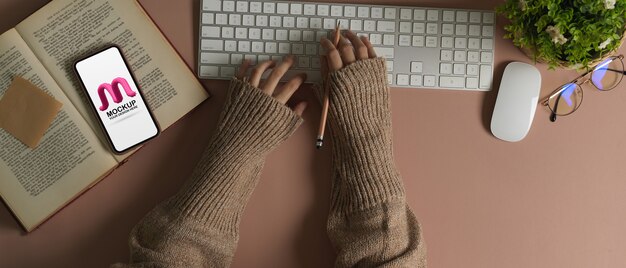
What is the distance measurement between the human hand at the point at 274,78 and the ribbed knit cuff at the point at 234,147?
0.01 metres

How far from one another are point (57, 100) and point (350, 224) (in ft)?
1.67

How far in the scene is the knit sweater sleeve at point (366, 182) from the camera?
816 millimetres

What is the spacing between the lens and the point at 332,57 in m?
0.83

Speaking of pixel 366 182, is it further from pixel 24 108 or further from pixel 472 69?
pixel 24 108

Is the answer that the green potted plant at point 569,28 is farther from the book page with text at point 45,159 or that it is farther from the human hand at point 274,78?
the book page with text at point 45,159

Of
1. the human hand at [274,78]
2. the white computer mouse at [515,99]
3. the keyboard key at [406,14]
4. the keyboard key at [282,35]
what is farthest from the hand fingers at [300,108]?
the white computer mouse at [515,99]

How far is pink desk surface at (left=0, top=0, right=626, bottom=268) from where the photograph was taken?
2.86ft

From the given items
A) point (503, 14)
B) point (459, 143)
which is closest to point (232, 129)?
point (459, 143)

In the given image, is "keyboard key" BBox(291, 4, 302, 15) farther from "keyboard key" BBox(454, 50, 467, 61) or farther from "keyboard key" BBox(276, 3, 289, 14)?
"keyboard key" BBox(454, 50, 467, 61)

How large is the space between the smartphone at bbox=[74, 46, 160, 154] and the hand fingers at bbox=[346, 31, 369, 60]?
0.34 metres

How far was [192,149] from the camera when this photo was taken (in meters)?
0.88

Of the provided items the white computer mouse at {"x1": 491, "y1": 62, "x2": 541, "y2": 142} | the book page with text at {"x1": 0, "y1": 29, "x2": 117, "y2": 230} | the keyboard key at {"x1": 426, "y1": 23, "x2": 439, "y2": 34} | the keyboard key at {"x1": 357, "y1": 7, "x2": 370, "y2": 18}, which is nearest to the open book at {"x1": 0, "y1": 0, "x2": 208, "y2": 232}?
the book page with text at {"x1": 0, "y1": 29, "x2": 117, "y2": 230}

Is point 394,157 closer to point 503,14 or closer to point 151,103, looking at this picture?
point 503,14

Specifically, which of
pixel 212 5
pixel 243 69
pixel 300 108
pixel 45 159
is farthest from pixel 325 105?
pixel 45 159
